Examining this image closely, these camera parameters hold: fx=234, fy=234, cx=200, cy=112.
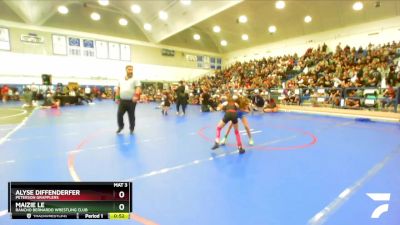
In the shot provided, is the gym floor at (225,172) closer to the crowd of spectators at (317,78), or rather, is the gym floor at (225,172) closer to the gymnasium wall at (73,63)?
the crowd of spectators at (317,78)

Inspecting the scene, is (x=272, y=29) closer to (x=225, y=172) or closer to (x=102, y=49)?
(x=102, y=49)

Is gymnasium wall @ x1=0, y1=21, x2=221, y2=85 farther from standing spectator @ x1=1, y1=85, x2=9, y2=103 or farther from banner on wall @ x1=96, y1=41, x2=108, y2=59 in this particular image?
standing spectator @ x1=1, y1=85, x2=9, y2=103

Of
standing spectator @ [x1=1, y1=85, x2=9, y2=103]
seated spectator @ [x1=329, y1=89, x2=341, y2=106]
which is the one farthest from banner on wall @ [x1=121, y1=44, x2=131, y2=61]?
seated spectator @ [x1=329, y1=89, x2=341, y2=106]

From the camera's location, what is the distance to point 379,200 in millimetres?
2785

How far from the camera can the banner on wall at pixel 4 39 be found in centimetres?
1895

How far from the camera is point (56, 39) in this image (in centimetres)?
2156

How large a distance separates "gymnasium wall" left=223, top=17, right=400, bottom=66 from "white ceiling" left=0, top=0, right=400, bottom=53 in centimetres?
53

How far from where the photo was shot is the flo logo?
2475mm

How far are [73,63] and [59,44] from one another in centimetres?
199

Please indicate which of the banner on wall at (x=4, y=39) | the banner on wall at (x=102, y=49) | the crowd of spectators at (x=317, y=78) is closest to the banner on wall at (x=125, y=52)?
the banner on wall at (x=102, y=49)

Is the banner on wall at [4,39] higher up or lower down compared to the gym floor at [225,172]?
higher up

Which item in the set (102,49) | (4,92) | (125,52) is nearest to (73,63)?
(102,49)
